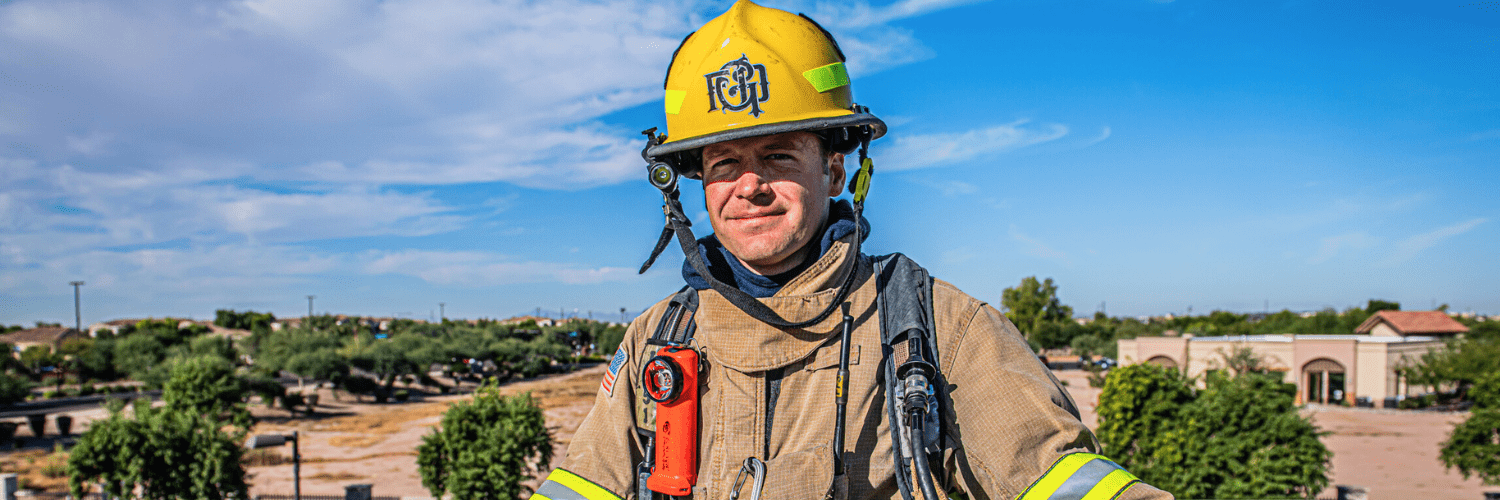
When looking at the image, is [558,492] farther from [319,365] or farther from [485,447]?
[319,365]

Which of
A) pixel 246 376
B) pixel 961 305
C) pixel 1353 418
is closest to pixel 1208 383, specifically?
pixel 961 305

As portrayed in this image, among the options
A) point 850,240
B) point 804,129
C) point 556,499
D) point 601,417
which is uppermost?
point 804,129

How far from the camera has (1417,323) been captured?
5884cm

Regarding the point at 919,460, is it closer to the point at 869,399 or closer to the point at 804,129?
the point at 869,399

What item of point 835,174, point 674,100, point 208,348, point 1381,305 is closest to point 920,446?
point 835,174

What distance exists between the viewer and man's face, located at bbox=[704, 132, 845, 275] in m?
2.05

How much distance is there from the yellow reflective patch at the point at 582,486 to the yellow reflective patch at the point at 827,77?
1261 mm

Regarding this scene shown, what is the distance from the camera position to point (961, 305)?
1970 millimetres

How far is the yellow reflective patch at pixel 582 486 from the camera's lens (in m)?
2.05

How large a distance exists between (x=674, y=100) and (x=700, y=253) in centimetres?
46

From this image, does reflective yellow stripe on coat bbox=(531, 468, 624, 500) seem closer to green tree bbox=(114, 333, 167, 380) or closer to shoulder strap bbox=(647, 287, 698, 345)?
shoulder strap bbox=(647, 287, 698, 345)

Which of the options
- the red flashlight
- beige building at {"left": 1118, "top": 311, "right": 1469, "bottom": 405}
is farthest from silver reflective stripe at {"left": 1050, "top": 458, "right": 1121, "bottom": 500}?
beige building at {"left": 1118, "top": 311, "right": 1469, "bottom": 405}

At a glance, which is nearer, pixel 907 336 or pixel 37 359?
pixel 907 336

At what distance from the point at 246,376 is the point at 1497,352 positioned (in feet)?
246
